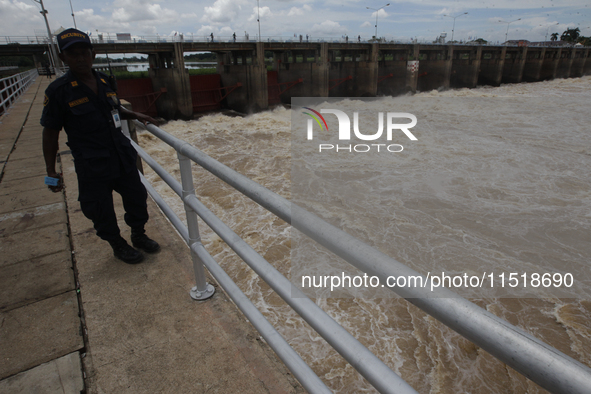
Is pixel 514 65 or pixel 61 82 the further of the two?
pixel 514 65

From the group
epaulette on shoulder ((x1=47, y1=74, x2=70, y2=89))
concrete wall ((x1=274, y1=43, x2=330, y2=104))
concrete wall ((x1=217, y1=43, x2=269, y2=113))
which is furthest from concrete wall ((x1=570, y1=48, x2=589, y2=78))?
epaulette on shoulder ((x1=47, y1=74, x2=70, y2=89))

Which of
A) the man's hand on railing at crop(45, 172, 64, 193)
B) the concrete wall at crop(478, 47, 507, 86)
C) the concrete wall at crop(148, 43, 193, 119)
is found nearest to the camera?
the man's hand on railing at crop(45, 172, 64, 193)

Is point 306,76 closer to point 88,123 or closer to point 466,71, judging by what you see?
point 466,71

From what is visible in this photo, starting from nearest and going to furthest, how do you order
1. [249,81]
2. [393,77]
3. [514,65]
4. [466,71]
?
[249,81], [393,77], [466,71], [514,65]

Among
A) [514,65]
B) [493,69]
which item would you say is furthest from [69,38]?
[514,65]

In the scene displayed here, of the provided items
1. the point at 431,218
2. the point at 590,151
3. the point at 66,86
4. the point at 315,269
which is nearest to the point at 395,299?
the point at 315,269

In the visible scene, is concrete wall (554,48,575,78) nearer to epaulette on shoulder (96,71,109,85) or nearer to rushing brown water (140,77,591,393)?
rushing brown water (140,77,591,393)

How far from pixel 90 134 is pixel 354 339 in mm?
2238

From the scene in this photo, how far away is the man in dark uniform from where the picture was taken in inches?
90.2

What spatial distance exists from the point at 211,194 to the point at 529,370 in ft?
27.8

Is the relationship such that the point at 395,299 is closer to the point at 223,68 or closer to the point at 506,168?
the point at 506,168

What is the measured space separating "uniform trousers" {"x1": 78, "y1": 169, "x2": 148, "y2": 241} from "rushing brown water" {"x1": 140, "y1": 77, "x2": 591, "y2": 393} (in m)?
2.28

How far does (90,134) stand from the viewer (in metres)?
2.40

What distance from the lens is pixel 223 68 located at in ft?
80.2
